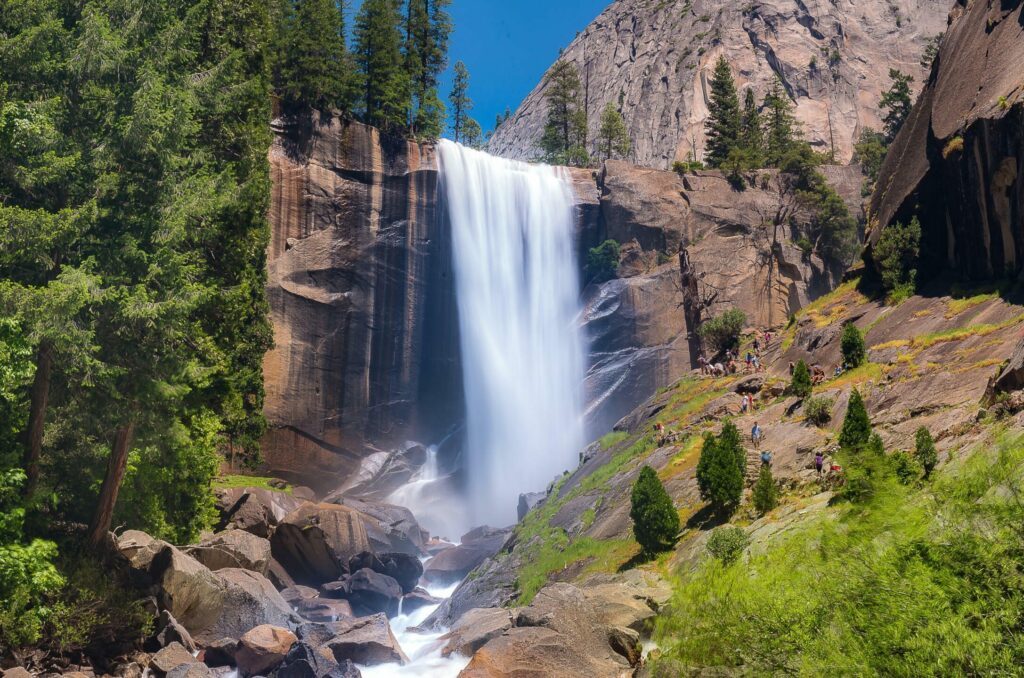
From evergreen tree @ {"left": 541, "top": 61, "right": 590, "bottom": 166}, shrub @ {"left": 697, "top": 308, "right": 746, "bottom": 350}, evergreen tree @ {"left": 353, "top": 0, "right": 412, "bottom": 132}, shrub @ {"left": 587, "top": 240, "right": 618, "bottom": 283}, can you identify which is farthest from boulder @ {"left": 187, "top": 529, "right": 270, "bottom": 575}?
evergreen tree @ {"left": 541, "top": 61, "right": 590, "bottom": 166}

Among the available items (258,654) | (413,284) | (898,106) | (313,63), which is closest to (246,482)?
(413,284)

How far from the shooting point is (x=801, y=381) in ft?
98.0

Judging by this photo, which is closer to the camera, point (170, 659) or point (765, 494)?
point (765, 494)

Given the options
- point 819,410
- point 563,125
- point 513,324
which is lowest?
point 819,410

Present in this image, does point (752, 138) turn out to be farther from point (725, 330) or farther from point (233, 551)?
point (233, 551)

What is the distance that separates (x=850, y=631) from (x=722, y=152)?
6359 cm

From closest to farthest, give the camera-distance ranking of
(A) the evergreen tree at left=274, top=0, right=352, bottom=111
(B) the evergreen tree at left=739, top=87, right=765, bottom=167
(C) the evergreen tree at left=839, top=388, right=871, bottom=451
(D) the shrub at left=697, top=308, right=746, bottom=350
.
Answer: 1. (C) the evergreen tree at left=839, top=388, right=871, bottom=451
2. (D) the shrub at left=697, top=308, right=746, bottom=350
3. (A) the evergreen tree at left=274, top=0, right=352, bottom=111
4. (B) the evergreen tree at left=739, top=87, right=765, bottom=167

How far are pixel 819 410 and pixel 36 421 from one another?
70.8ft

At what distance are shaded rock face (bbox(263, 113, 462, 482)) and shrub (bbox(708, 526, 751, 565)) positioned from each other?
34.4 m

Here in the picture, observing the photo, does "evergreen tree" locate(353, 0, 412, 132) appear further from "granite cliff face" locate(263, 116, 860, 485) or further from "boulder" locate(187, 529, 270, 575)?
"boulder" locate(187, 529, 270, 575)

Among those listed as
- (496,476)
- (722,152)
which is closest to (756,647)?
(496,476)

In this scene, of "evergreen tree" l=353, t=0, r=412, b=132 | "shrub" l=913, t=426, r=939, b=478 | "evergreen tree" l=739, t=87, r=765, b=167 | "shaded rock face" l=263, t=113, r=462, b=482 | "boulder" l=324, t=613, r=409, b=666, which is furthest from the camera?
"evergreen tree" l=739, t=87, r=765, b=167

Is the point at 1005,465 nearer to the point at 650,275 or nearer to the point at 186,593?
the point at 186,593

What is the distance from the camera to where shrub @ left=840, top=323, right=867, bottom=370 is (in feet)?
98.8
